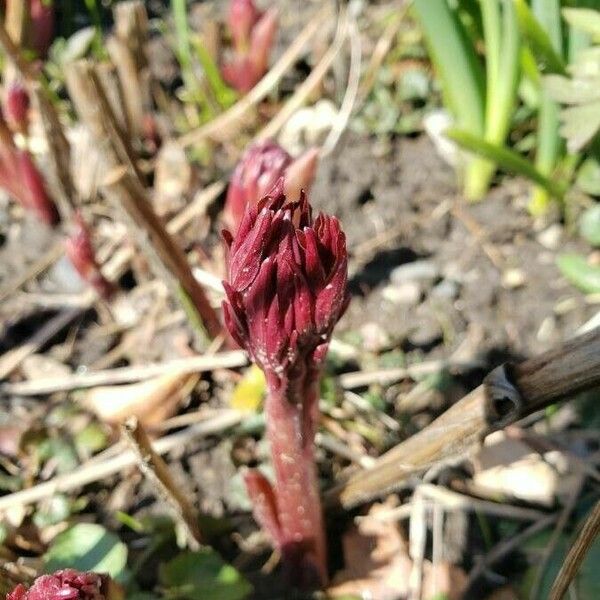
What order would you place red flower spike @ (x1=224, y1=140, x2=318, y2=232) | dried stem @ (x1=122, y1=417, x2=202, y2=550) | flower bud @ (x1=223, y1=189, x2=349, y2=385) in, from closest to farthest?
flower bud @ (x1=223, y1=189, x2=349, y2=385) < dried stem @ (x1=122, y1=417, x2=202, y2=550) < red flower spike @ (x1=224, y1=140, x2=318, y2=232)

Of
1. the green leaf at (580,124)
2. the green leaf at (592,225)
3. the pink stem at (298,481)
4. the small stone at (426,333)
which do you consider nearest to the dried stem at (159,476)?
the pink stem at (298,481)

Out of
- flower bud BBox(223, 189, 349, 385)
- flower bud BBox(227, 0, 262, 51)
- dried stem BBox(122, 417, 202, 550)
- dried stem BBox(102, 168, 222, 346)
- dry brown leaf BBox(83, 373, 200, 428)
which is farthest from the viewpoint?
flower bud BBox(227, 0, 262, 51)

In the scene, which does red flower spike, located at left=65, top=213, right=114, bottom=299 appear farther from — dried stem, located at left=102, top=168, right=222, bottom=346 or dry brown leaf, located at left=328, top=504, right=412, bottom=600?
dry brown leaf, located at left=328, top=504, right=412, bottom=600

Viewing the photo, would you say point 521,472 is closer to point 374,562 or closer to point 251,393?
point 374,562

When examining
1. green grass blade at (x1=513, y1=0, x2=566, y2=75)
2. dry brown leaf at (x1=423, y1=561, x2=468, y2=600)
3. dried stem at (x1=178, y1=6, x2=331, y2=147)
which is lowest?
dry brown leaf at (x1=423, y1=561, x2=468, y2=600)

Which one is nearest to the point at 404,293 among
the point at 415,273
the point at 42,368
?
the point at 415,273

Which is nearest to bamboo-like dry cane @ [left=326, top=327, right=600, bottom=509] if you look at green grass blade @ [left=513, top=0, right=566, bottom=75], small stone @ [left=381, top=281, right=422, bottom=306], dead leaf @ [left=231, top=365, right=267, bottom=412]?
Result: dead leaf @ [left=231, top=365, right=267, bottom=412]
